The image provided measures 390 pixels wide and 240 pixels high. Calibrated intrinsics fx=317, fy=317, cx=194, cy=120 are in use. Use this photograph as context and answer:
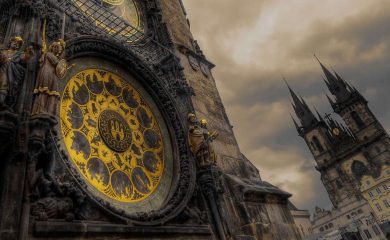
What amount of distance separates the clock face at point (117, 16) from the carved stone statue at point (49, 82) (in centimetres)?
327

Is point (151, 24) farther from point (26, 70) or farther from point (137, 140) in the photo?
point (26, 70)


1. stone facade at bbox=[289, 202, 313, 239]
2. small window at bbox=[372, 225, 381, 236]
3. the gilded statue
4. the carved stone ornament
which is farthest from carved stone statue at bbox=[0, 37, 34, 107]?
stone facade at bbox=[289, 202, 313, 239]

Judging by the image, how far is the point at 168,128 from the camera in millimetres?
7242

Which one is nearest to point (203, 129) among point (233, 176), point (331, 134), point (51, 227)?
point (233, 176)

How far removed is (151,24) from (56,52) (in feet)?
18.9

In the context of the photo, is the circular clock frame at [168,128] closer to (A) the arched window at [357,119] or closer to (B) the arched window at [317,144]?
(A) the arched window at [357,119]

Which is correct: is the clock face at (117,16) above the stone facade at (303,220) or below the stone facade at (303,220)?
below

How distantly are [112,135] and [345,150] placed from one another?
6140 cm

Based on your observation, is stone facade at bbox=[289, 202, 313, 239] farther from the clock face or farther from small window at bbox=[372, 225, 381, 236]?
the clock face

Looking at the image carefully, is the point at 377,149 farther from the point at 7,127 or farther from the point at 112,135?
the point at 7,127

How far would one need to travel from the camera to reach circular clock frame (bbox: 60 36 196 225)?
4.92 m

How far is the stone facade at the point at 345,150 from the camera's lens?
164 feet

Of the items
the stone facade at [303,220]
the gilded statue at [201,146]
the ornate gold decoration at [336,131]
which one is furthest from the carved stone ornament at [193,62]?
the ornate gold decoration at [336,131]

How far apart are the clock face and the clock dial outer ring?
1.67 meters
